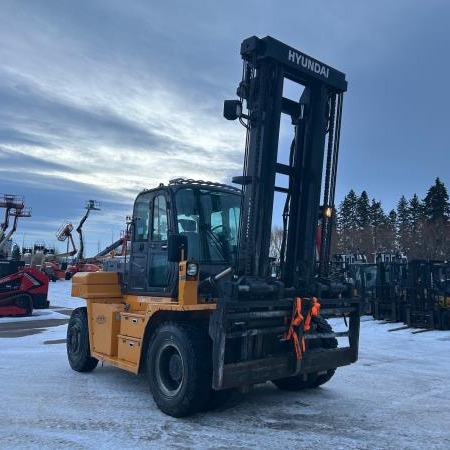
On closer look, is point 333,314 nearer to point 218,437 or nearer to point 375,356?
point 218,437

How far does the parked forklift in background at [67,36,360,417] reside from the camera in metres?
5.93

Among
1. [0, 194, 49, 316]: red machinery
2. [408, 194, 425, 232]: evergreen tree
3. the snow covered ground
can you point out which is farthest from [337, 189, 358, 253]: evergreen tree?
the snow covered ground

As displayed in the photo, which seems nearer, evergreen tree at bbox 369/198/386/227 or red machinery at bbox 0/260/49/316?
red machinery at bbox 0/260/49/316

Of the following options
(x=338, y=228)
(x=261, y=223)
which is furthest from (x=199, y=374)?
(x=338, y=228)

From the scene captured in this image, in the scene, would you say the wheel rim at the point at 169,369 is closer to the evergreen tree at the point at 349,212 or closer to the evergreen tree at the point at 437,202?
the evergreen tree at the point at 437,202

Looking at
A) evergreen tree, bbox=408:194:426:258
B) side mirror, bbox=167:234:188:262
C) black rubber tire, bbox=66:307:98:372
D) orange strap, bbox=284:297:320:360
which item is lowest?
black rubber tire, bbox=66:307:98:372

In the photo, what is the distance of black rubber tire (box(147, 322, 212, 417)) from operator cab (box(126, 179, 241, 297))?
0.64m

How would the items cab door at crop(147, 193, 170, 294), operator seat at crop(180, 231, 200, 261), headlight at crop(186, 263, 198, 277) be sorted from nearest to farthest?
headlight at crop(186, 263, 198, 277), operator seat at crop(180, 231, 200, 261), cab door at crop(147, 193, 170, 294)

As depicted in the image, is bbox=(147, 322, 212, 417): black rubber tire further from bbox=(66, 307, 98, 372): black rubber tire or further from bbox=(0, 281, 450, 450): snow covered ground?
bbox=(66, 307, 98, 372): black rubber tire

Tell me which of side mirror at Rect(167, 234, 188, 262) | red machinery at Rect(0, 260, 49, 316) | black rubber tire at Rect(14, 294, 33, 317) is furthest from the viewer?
black rubber tire at Rect(14, 294, 33, 317)

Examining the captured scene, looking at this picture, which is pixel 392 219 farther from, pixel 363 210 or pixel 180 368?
pixel 180 368

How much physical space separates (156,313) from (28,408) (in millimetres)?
1849

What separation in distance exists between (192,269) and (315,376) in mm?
2600

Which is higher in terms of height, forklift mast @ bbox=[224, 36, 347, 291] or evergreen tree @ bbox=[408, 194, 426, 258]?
evergreen tree @ bbox=[408, 194, 426, 258]
